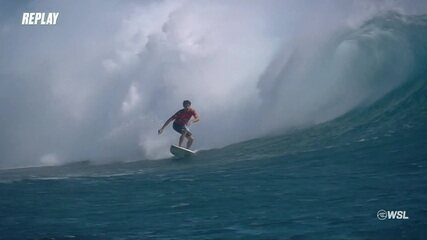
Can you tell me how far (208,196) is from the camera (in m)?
8.88

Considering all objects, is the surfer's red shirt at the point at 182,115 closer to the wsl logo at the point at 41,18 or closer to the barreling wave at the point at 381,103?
the barreling wave at the point at 381,103

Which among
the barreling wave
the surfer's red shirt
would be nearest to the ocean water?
the barreling wave

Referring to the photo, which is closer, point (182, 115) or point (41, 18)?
point (182, 115)

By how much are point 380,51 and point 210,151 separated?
18.0 ft

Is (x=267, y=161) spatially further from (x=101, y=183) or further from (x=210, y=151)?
(x=101, y=183)

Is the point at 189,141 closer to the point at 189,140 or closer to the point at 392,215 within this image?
the point at 189,140

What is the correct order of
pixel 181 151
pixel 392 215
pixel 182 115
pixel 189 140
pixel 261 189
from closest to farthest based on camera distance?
pixel 392 215, pixel 261 189, pixel 181 151, pixel 189 140, pixel 182 115

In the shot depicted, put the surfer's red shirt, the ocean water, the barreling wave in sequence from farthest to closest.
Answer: the surfer's red shirt → the barreling wave → the ocean water

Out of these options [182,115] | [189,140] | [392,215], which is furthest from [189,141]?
[392,215]

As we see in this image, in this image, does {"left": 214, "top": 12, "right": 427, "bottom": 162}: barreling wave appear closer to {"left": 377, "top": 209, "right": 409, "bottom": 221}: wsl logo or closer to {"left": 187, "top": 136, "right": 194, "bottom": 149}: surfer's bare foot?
{"left": 187, "top": 136, "right": 194, "bottom": 149}: surfer's bare foot

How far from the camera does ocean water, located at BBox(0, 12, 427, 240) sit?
7.36 metres

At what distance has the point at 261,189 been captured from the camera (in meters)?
9.06

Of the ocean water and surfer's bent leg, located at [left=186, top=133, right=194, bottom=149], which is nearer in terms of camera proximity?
the ocean water

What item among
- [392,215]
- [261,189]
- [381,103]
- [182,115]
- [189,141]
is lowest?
[392,215]
